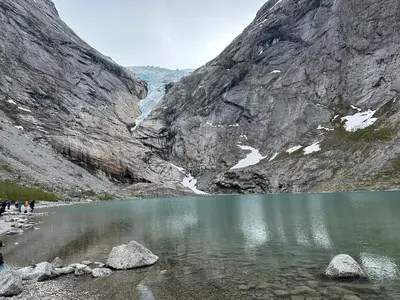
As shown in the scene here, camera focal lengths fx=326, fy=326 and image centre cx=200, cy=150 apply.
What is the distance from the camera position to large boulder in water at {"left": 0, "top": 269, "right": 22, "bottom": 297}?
45.2ft

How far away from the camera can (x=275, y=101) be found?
505ft

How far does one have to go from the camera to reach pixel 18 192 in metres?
62.8

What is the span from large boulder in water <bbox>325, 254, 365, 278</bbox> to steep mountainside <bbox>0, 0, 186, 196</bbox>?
78395mm

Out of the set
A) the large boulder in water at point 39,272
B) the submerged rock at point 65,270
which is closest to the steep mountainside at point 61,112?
the submerged rock at point 65,270

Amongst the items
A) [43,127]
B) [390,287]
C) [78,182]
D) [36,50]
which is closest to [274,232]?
[390,287]

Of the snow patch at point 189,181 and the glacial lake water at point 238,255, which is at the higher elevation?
the snow patch at point 189,181

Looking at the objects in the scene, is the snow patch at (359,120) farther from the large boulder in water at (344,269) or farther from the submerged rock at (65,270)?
the submerged rock at (65,270)

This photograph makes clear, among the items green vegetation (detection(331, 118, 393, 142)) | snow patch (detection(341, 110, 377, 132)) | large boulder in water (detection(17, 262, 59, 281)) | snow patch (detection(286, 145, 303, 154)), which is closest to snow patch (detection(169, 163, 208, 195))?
snow patch (detection(286, 145, 303, 154))

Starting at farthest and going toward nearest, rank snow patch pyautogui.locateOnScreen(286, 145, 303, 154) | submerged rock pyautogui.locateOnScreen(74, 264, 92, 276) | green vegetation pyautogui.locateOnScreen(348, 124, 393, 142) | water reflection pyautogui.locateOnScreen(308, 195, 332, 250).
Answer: snow patch pyautogui.locateOnScreen(286, 145, 303, 154)
green vegetation pyautogui.locateOnScreen(348, 124, 393, 142)
water reflection pyautogui.locateOnScreen(308, 195, 332, 250)
submerged rock pyautogui.locateOnScreen(74, 264, 92, 276)

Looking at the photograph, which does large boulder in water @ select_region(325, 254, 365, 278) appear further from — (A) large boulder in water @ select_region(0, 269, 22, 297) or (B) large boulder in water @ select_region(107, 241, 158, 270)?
(A) large boulder in water @ select_region(0, 269, 22, 297)

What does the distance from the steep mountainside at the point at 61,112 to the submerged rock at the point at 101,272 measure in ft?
233

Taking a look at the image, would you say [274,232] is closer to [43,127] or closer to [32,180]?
[32,180]

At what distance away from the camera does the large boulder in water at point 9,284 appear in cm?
1379

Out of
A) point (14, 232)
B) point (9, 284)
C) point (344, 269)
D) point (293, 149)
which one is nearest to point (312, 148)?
point (293, 149)
